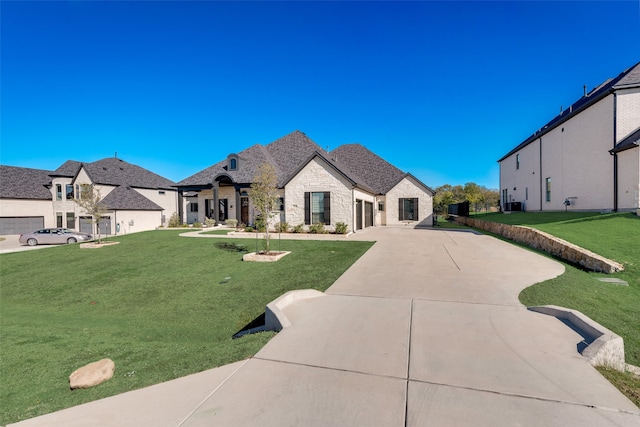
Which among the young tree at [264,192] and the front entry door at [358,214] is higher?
the young tree at [264,192]

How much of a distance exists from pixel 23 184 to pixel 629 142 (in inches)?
2025

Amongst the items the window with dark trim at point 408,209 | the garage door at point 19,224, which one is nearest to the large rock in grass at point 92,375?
the window with dark trim at point 408,209

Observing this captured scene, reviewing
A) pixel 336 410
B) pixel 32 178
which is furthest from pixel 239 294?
pixel 32 178

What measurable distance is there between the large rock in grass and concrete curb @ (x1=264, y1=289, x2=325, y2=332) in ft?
7.55

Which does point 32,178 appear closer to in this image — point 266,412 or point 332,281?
point 332,281

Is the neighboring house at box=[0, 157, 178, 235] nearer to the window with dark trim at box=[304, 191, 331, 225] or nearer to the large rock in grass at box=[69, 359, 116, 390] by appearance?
the window with dark trim at box=[304, 191, 331, 225]

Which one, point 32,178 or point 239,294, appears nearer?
point 239,294

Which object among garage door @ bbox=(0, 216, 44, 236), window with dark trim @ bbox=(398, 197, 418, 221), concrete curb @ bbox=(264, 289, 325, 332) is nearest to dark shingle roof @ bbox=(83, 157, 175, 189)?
garage door @ bbox=(0, 216, 44, 236)

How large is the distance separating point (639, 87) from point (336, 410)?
74.6 feet

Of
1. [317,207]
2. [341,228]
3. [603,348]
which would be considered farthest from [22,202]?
[603,348]

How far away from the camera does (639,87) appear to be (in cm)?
1478

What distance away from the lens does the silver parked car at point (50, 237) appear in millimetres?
21234

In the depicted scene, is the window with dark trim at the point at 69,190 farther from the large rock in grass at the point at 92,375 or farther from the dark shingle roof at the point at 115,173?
the large rock in grass at the point at 92,375

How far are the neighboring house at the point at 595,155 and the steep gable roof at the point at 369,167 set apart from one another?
11.1 meters
